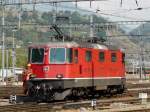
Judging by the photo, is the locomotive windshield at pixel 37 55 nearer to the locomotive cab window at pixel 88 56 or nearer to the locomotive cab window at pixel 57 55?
the locomotive cab window at pixel 57 55

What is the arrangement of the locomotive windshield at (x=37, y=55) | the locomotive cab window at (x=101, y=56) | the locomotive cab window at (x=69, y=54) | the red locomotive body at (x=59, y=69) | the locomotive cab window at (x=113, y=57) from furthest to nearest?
1. the locomotive cab window at (x=113, y=57)
2. the locomotive cab window at (x=101, y=56)
3. the locomotive windshield at (x=37, y=55)
4. the locomotive cab window at (x=69, y=54)
5. the red locomotive body at (x=59, y=69)

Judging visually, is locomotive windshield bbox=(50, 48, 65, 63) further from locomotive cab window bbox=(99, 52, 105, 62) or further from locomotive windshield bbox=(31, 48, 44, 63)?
locomotive cab window bbox=(99, 52, 105, 62)

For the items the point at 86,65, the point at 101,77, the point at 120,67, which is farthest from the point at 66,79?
the point at 120,67

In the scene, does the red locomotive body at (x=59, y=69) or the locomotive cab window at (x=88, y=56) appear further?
the locomotive cab window at (x=88, y=56)

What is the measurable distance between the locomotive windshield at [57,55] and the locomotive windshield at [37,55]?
560 millimetres

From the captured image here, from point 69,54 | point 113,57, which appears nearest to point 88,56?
point 69,54

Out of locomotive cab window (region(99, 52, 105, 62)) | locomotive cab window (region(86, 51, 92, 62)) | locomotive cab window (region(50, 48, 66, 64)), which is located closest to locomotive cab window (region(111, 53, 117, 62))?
locomotive cab window (region(99, 52, 105, 62))

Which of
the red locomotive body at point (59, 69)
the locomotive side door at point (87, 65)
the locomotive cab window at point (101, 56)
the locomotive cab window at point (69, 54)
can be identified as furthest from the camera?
the locomotive cab window at point (101, 56)

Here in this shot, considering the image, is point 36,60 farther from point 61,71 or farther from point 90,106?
point 90,106

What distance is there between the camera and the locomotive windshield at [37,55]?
92.4ft

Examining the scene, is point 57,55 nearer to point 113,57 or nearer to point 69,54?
point 69,54

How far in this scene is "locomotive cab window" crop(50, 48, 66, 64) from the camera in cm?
2792

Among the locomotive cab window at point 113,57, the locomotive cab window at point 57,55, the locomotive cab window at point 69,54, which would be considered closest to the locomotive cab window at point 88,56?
the locomotive cab window at point 69,54

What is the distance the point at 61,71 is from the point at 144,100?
199 inches
